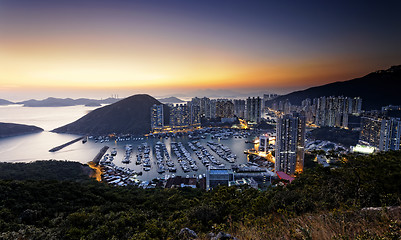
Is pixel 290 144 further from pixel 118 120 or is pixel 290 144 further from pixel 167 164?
Result: pixel 118 120

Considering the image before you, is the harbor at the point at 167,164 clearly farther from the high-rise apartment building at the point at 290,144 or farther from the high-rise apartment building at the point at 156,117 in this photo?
the high-rise apartment building at the point at 156,117

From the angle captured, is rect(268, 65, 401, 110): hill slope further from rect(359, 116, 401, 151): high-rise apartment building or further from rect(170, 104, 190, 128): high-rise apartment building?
rect(170, 104, 190, 128): high-rise apartment building

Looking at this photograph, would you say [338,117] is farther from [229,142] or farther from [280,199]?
[280,199]

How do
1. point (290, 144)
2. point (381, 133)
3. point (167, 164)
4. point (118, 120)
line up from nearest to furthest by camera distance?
1. point (290, 144)
2. point (167, 164)
3. point (381, 133)
4. point (118, 120)

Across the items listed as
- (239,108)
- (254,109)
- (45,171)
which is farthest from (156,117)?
(239,108)

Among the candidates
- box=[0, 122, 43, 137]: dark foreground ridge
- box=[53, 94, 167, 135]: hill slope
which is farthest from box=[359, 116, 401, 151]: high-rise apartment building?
box=[0, 122, 43, 137]: dark foreground ridge

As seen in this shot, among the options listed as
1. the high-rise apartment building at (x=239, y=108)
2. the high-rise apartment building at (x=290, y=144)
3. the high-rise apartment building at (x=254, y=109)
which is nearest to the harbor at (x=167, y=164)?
the high-rise apartment building at (x=290, y=144)
